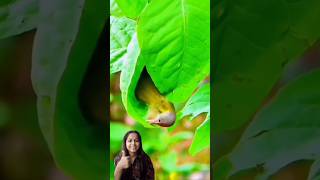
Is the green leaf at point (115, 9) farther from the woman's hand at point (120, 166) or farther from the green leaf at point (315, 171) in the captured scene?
the green leaf at point (315, 171)

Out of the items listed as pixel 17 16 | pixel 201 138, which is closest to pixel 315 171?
pixel 201 138

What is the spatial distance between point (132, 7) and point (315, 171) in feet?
1.15

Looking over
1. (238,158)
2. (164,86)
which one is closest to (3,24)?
(164,86)

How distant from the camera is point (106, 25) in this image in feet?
2.70

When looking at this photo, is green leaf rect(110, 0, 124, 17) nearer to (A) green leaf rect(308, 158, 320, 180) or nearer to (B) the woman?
(B) the woman

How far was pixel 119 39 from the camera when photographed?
82cm

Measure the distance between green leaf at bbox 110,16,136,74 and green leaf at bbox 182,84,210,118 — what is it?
0.40 ft

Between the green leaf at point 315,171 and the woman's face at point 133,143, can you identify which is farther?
the woman's face at point 133,143

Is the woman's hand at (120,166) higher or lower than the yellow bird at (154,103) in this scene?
lower

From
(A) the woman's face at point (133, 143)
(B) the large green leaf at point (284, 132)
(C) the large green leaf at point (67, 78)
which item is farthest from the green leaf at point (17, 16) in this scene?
(B) the large green leaf at point (284, 132)

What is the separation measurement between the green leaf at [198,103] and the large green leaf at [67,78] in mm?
161

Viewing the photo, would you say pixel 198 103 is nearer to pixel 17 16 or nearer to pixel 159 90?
pixel 159 90

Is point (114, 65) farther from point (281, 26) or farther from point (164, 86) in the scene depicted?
point (281, 26)

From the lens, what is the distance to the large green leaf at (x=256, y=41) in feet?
2.44
